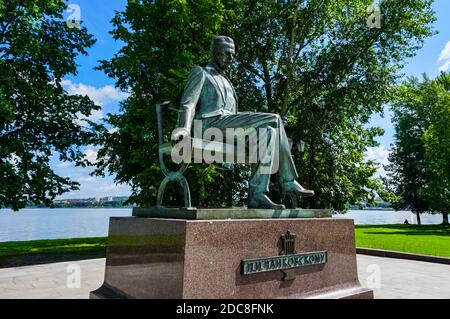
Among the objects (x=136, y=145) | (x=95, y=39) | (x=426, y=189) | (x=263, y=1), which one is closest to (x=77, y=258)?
(x=136, y=145)

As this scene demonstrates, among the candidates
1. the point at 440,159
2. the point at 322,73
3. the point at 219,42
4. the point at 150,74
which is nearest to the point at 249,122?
the point at 219,42

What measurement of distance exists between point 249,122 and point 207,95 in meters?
0.68

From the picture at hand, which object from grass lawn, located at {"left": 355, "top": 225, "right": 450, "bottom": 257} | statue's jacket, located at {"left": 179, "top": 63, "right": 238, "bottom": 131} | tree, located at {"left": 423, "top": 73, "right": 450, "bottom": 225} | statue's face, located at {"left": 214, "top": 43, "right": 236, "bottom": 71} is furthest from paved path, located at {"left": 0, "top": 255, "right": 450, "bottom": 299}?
tree, located at {"left": 423, "top": 73, "right": 450, "bottom": 225}

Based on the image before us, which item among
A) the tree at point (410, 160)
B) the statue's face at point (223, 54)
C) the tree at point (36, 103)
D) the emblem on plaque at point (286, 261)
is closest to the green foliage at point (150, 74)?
the tree at point (36, 103)

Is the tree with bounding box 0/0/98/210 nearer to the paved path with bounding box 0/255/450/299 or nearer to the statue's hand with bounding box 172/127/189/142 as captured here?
the paved path with bounding box 0/255/450/299

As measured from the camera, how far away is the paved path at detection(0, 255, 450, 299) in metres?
6.27

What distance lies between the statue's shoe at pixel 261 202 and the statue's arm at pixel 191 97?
3.95 ft

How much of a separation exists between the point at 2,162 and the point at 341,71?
14990mm

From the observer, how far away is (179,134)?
Result: 430 centimetres

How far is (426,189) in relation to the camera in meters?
31.5

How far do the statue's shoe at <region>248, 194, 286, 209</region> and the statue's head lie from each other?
6.26 ft

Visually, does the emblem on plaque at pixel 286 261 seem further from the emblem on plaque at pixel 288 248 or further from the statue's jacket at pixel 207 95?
the statue's jacket at pixel 207 95

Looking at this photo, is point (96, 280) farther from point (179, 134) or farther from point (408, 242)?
point (408, 242)

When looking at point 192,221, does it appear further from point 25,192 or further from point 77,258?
point 25,192
